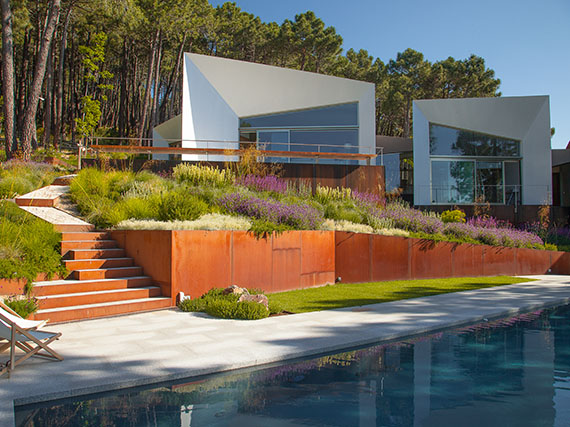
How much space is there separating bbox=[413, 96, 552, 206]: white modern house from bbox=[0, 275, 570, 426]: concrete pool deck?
13836 millimetres

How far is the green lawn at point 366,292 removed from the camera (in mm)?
7773

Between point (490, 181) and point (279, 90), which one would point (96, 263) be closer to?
point (279, 90)

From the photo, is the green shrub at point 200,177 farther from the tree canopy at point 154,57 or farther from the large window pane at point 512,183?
the tree canopy at point 154,57

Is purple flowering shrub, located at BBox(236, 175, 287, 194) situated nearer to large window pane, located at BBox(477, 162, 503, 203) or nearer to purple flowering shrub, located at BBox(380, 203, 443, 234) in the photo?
purple flowering shrub, located at BBox(380, 203, 443, 234)

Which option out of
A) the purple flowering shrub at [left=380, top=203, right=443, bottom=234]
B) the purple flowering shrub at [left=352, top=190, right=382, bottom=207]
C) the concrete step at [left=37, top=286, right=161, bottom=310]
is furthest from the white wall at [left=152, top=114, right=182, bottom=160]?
the concrete step at [left=37, top=286, right=161, bottom=310]

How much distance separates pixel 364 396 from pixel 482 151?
67.7ft

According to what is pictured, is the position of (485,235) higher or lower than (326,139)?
lower

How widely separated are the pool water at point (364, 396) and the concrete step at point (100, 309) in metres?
2.93

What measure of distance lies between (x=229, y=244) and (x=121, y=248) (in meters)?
2.05

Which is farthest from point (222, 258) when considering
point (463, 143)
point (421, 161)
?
point (463, 143)

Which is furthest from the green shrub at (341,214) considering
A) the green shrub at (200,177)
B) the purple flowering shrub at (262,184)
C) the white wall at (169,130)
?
the white wall at (169,130)

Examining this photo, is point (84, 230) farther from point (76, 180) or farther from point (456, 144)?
point (456, 144)

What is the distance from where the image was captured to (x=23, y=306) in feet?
18.2

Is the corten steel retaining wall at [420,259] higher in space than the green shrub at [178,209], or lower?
lower
